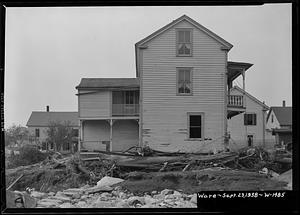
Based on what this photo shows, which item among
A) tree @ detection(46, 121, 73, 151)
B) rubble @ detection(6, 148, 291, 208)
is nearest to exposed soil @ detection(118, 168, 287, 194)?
rubble @ detection(6, 148, 291, 208)

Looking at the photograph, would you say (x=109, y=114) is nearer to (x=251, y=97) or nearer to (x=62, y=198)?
(x=62, y=198)

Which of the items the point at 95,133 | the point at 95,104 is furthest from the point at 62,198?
the point at 95,104

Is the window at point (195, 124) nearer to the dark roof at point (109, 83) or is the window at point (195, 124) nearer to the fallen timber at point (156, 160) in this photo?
the fallen timber at point (156, 160)

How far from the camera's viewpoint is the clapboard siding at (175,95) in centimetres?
418

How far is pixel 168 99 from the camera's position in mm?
4203

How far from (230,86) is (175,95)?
57 centimetres

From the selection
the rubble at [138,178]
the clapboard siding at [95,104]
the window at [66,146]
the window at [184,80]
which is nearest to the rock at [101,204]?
the rubble at [138,178]

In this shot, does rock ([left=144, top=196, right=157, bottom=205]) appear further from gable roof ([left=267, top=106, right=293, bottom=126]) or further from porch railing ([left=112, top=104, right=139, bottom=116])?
gable roof ([left=267, top=106, right=293, bottom=126])

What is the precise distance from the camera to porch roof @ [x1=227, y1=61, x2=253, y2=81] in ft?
13.7

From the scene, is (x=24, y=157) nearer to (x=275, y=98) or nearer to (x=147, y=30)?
(x=147, y=30)

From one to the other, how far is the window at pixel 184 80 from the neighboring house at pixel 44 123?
1.09 meters

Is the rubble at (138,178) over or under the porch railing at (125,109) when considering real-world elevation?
under

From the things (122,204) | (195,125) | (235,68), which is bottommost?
(122,204)
